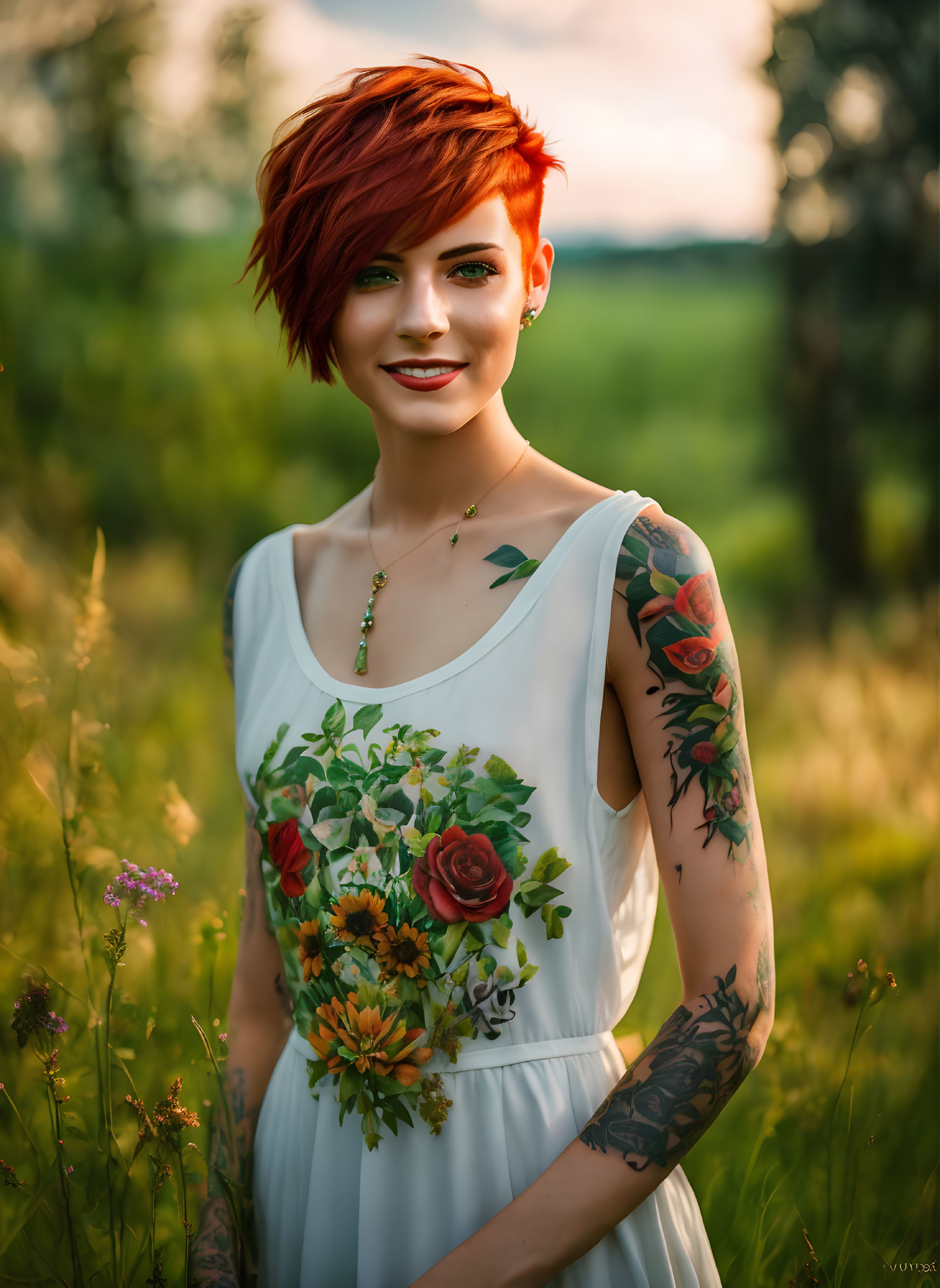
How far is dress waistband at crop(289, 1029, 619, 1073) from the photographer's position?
36.6 inches

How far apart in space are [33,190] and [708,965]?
8.39 ft

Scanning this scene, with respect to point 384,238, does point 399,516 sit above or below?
below

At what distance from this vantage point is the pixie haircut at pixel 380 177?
36.9 inches

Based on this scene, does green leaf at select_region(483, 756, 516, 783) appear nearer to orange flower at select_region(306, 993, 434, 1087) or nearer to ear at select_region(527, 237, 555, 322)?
orange flower at select_region(306, 993, 434, 1087)

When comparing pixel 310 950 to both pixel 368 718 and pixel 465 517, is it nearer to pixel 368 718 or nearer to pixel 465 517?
pixel 368 718

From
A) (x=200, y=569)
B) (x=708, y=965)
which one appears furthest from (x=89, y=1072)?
(x=200, y=569)

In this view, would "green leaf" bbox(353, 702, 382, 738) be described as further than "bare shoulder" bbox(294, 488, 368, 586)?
No

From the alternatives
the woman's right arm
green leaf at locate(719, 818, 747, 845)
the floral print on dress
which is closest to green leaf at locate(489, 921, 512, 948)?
the floral print on dress

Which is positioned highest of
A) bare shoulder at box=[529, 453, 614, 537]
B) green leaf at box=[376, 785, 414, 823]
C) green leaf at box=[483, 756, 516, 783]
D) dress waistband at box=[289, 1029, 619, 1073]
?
bare shoulder at box=[529, 453, 614, 537]

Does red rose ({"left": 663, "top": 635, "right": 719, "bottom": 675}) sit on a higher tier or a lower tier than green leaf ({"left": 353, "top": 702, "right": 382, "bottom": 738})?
higher

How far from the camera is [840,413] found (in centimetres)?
297

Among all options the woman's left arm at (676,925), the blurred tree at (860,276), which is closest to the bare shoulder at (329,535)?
the woman's left arm at (676,925)

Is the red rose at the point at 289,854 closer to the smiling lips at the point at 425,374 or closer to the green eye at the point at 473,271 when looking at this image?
the smiling lips at the point at 425,374

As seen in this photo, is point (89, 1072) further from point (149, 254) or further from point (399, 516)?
point (149, 254)
